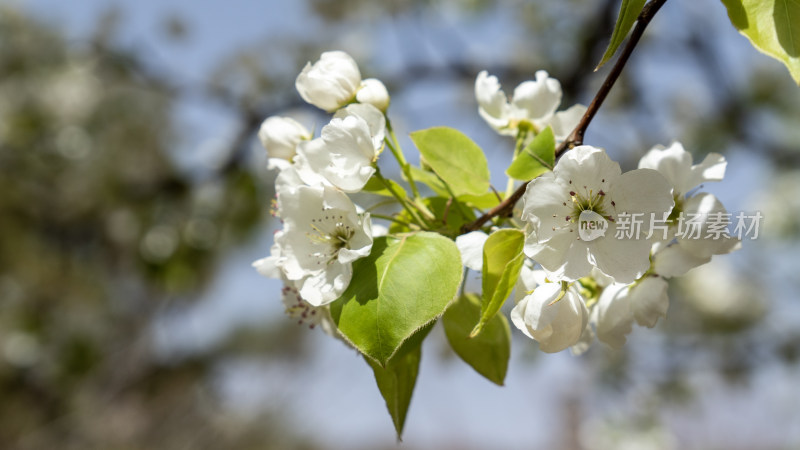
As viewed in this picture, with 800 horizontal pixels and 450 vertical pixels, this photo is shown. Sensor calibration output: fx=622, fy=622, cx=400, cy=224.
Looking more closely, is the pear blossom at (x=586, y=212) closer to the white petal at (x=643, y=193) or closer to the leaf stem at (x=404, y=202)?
the white petal at (x=643, y=193)

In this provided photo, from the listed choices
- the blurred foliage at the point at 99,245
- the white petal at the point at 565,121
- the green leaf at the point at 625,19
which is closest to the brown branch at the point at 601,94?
the green leaf at the point at 625,19

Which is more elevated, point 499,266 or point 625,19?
point 625,19

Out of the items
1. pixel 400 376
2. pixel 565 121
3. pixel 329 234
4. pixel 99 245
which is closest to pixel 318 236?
pixel 329 234

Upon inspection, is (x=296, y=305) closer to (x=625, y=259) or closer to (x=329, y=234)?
(x=329, y=234)

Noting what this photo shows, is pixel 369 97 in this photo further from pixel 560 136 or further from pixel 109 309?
pixel 109 309

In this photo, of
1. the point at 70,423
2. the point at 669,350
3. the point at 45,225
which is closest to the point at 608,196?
the point at 669,350

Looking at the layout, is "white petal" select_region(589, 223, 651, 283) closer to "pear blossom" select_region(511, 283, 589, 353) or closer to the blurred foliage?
"pear blossom" select_region(511, 283, 589, 353)
